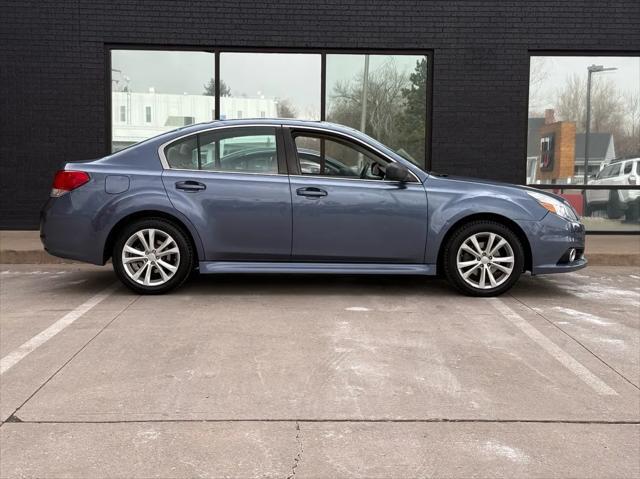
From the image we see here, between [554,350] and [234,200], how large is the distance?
3.18 meters


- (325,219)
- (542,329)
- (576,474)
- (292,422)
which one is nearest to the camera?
(576,474)

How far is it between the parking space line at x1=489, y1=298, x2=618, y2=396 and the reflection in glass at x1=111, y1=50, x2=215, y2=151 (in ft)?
20.9

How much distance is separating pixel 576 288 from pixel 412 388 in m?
4.03

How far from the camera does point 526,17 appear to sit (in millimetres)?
10820

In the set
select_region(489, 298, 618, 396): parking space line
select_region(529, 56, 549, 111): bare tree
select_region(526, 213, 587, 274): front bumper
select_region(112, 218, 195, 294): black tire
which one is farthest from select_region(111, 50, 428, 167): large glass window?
select_region(489, 298, 618, 396): parking space line

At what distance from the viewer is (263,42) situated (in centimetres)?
1080

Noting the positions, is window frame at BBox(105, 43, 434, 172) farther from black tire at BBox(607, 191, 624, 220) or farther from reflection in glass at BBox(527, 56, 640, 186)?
black tire at BBox(607, 191, 624, 220)

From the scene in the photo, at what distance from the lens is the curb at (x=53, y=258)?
29.0ft

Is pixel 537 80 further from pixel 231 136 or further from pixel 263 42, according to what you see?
pixel 231 136

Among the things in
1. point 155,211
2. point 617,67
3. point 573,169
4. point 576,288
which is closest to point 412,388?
point 155,211

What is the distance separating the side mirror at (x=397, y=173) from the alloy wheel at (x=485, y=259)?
0.84m

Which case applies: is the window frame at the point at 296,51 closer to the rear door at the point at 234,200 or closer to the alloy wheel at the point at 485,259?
the alloy wheel at the point at 485,259

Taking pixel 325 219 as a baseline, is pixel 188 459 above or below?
below

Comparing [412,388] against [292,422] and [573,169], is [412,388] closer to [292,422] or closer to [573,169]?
[292,422]
